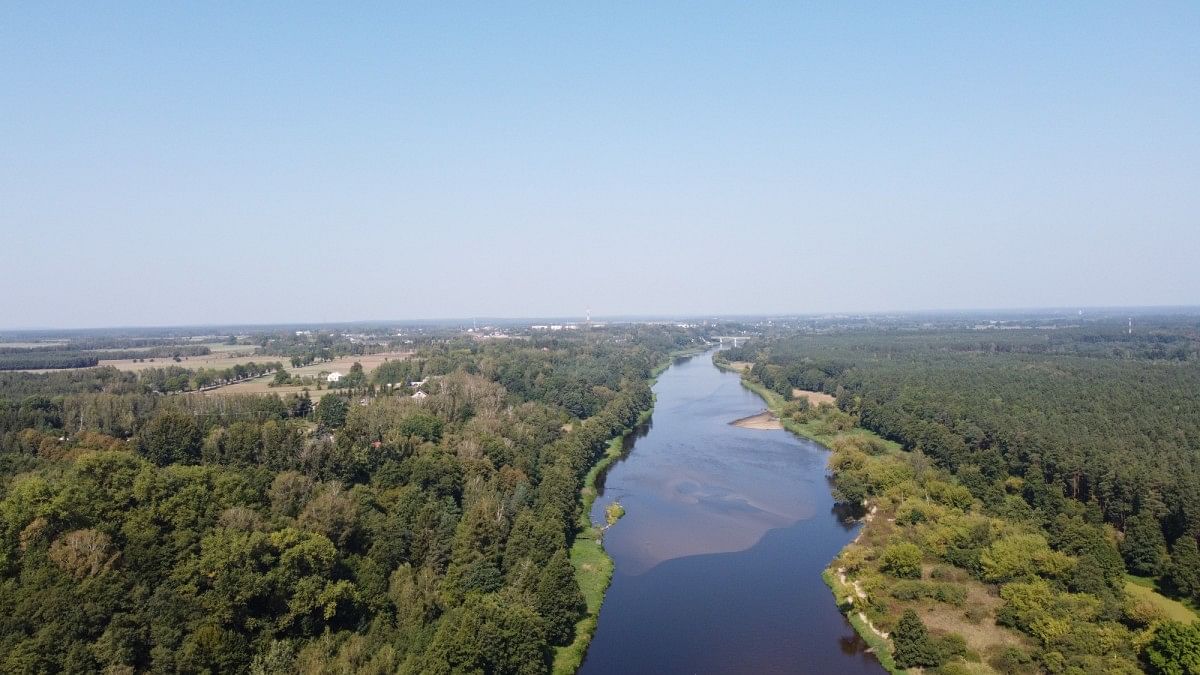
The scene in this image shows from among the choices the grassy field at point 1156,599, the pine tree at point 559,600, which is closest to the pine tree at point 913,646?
the grassy field at point 1156,599

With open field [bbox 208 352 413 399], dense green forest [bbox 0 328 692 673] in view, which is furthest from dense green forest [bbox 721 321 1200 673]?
open field [bbox 208 352 413 399]

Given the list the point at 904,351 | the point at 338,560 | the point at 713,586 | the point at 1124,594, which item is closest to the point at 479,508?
the point at 338,560

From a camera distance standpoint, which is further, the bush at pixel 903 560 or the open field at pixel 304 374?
the open field at pixel 304 374

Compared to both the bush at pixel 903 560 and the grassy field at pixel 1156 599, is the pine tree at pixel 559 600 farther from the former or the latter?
the grassy field at pixel 1156 599

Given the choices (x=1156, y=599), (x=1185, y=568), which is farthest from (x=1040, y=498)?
(x=1185, y=568)

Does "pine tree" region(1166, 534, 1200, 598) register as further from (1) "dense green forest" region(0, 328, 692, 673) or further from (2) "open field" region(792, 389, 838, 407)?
(2) "open field" region(792, 389, 838, 407)

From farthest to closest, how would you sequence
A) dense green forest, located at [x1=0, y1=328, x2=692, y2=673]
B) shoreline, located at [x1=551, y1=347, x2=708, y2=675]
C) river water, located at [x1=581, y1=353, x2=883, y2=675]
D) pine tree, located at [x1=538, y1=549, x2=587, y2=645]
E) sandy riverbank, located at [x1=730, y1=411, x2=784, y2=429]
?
sandy riverbank, located at [x1=730, y1=411, x2=784, y2=429], river water, located at [x1=581, y1=353, x2=883, y2=675], pine tree, located at [x1=538, y1=549, x2=587, y2=645], shoreline, located at [x1=551, y1=347, x2=708, y2=675], dense green forest, located at [x1=0, y1=328, x2=692, y2=673]
